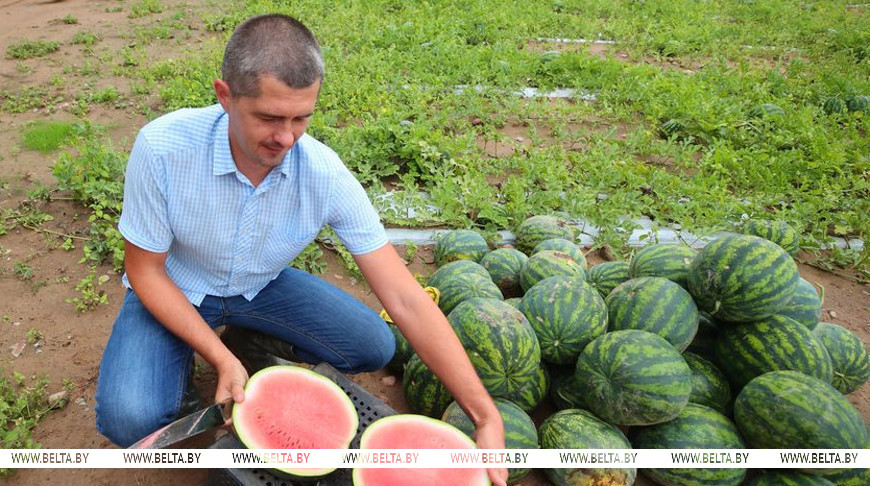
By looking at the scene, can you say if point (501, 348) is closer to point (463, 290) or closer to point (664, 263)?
point (463, 290)

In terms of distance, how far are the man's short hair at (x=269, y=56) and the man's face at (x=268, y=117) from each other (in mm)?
24

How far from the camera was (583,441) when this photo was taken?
2.25 meters

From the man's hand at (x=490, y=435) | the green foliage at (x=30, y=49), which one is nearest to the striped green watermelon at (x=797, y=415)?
the man's hand at (x=490, y=435)

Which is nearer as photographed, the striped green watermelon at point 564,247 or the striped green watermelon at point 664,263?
the striped green watermelon at point 664,263

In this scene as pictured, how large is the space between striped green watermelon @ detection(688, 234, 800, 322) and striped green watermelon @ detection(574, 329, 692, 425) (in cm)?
36

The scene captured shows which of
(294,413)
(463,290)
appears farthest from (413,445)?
(463,290)

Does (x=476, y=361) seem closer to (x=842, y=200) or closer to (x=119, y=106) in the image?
(x=842, y=200)

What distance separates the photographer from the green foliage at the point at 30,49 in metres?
6.31

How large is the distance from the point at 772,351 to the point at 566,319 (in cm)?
86

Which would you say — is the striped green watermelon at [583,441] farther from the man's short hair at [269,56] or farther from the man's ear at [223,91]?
the man's ear at [223,91]

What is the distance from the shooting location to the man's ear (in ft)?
6.37

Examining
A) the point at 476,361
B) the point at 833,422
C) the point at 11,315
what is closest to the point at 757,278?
the point at 833,422

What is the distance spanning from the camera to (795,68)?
7.51 metres

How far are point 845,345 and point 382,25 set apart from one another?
6.48m
